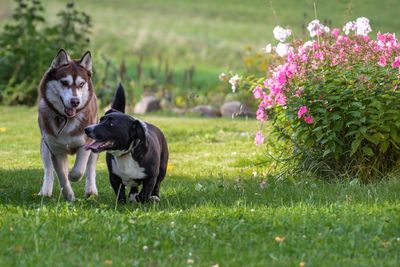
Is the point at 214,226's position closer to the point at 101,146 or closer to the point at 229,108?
the point at 101,146

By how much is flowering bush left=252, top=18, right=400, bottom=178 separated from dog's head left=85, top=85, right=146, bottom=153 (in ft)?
5.73

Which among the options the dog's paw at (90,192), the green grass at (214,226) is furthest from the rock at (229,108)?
the dog's paw at (90,192)

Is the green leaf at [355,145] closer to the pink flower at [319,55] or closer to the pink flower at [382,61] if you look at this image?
the pink flower at [382,61]

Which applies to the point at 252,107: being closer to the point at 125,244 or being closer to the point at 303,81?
the point at 303,81

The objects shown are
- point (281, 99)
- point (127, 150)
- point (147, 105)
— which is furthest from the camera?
point (147, 105)

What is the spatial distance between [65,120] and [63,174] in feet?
1.70

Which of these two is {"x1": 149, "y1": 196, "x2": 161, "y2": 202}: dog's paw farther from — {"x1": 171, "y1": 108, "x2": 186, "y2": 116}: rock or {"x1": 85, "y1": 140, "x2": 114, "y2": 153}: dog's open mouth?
{"x1": 171, "y1": 108, "x2": 186, "y2": 116}: rock

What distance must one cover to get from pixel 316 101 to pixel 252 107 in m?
8.89

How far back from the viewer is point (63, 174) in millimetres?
8539

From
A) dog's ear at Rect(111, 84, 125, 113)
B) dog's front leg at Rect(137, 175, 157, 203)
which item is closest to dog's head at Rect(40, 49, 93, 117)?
dog's ear at Rect(111, 84, 125, 113)

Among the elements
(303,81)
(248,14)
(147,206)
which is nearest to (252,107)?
(303,81)

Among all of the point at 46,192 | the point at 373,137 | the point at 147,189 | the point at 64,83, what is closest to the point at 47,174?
the point at 46,192

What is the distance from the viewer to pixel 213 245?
6.16 m

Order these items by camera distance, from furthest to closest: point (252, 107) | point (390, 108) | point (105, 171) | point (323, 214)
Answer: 1. point (252, 107)
2. point (105, 171)
3. point (390, 108)
4. point (323, 214)
